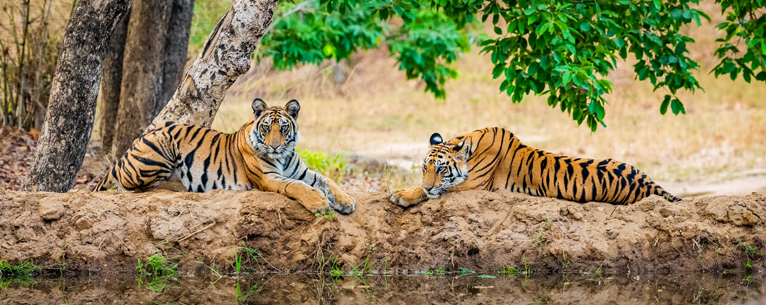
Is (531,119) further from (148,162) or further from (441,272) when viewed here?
(148,162)

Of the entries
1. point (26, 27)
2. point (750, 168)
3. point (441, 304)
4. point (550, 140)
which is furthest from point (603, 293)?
point (550, 140)

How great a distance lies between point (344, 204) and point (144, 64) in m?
4.75

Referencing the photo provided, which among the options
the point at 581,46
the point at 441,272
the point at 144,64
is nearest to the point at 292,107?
the point at 441,272

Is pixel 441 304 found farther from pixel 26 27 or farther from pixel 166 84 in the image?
pixel 26 27

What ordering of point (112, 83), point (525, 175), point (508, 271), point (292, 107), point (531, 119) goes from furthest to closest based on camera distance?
1. point (531, 119)
2. point (112, 83)
3. point (525, 175)
4. point (292, 107)
5. point (508, 271)

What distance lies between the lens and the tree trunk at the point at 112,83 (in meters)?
10.9

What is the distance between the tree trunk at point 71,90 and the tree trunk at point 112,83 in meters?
3.26

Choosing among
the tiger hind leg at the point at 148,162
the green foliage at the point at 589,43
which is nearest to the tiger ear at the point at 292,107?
the tiger hind leg at the point at 148,162

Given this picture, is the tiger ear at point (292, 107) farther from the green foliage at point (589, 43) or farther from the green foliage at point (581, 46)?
the green foliage at point (581, 46)

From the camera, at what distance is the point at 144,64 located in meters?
10.4

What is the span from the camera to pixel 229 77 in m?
7.54

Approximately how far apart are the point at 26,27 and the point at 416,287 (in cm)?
773

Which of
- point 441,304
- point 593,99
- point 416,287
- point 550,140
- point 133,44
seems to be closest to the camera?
point 441,304

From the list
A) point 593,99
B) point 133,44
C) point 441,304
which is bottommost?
point 441,304
